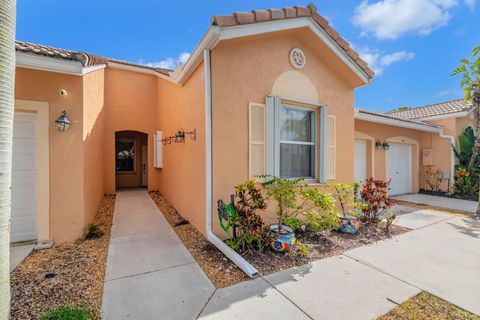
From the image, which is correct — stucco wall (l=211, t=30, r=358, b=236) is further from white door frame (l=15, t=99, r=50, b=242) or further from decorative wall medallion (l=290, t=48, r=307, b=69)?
white door frame (l=15, t=99, r=50, b=242)

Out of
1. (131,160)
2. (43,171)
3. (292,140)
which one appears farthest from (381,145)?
(131,160)

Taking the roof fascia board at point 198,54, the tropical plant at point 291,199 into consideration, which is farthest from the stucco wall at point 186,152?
the tropical plant at point 291,199

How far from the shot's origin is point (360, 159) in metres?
9.75

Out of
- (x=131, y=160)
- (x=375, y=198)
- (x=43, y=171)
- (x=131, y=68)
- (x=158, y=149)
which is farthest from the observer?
(x=131, y=160)

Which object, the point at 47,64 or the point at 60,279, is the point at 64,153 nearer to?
the point at 47,64

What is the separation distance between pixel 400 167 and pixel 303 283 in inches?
435

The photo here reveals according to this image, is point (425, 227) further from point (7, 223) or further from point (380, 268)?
point (7, 223)

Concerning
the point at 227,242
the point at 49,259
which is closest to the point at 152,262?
the point at 227,242

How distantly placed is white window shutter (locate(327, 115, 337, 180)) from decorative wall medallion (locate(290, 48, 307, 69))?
1.72 metres

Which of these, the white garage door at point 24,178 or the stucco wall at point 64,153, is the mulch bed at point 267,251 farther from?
the white garage door at point 24,178

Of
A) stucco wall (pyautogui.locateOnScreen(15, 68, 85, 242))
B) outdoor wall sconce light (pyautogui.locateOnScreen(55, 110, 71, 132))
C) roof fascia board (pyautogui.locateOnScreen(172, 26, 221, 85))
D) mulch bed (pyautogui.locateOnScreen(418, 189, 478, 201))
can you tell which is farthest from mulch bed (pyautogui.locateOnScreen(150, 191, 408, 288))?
mulch bed (pyautogui.locateOnScreen(418, 189, 478, 201))

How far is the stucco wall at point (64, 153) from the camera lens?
451 cm

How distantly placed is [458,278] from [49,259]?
6998 mm

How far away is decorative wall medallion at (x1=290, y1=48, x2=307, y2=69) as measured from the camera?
5.78 metres
